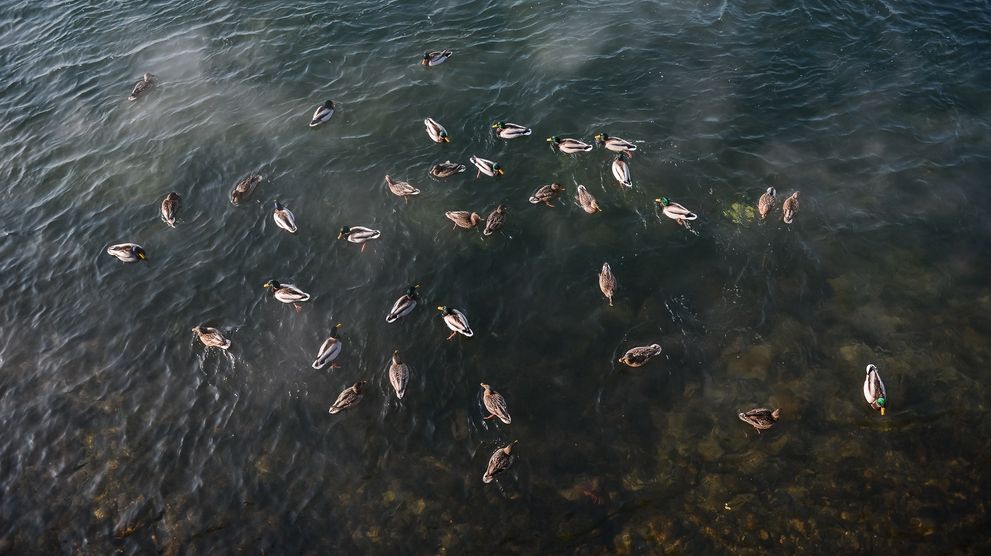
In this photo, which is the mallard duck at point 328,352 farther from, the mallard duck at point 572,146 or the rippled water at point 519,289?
the mallard duck at point 572,146

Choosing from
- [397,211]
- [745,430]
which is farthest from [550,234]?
[745,430]

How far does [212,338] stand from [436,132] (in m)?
10.4

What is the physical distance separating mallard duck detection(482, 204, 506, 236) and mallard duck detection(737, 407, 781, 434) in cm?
886

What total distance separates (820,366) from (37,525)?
19336 mm

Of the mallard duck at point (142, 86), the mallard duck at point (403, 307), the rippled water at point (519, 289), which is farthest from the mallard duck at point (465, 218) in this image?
the mallard duck at point (142, 86)

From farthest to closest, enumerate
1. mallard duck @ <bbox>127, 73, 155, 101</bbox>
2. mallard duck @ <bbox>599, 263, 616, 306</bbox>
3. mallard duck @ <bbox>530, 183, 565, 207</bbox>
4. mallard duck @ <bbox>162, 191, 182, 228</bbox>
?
mallard duck @ <bbox>127, 73, 155, 101</bbox>, mallard duck @ <bbox>162, 191, 182, 228</bbox>, mallard duck @ <bbox>530, 183, 565, 207</bbox>, mallard duck @ <bbox>599, 263, 616, 306</bbox>

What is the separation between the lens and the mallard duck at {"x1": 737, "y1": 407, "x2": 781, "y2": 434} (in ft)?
45.3

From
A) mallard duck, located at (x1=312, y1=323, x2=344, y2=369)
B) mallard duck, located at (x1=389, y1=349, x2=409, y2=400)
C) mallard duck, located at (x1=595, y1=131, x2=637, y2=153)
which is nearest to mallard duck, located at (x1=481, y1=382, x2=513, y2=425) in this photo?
mallard duck, located at (x1=389, y1=349, x2=409, y2=400)

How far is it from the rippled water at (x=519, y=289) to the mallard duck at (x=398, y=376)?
336 mm

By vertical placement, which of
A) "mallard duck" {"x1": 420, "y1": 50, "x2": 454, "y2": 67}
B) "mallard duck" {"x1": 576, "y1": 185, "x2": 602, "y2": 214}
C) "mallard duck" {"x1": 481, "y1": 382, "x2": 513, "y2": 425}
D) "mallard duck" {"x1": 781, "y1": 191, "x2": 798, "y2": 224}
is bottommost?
"mallard duck" {"x1": 481, "y1": 382, "x2": 513, "y2": 425}

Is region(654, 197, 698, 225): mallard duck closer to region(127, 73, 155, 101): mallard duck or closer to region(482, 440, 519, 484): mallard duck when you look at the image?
region(482, 440, 519, 484): mallard duck

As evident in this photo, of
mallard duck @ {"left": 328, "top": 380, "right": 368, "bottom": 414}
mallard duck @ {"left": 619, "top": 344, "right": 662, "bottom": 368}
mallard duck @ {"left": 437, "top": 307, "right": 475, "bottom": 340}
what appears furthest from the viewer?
mallard duck @ {"left": 437, "top": 307, "right": 475, "bottom": 340}

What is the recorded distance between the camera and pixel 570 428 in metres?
14.3

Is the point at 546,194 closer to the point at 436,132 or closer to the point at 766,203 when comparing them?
the point at 436,132
